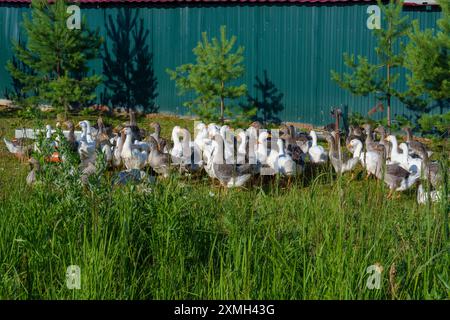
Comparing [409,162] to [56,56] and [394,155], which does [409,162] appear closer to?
[394,155]

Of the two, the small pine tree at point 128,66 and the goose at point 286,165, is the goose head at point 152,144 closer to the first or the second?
the goose at point 286,165

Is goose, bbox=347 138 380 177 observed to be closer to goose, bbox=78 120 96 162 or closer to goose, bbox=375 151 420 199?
goose, bbox=375 151 420 199

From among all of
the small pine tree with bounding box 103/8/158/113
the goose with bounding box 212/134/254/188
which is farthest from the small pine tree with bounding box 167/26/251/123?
the goose with bounding box 212/134/254/188

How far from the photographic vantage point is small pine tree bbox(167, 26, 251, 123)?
17.1 metres

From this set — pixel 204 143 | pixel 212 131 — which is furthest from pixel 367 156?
pixel 212 131

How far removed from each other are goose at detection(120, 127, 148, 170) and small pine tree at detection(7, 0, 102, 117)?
595cm

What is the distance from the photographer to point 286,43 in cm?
1822

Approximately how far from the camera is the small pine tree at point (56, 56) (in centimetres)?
1859

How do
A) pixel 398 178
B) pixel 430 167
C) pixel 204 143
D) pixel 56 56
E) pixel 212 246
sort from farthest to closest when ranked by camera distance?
pixel 56 56, pixel 204 143, pixel 398 178, pixel 430 167, pixel 212 246

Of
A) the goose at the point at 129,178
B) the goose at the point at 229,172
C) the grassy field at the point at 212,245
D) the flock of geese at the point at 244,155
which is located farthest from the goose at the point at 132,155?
the grassy field at the point at 212,245

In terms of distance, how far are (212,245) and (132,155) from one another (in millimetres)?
5834

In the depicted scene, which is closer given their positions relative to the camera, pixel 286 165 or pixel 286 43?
pixel 286 165

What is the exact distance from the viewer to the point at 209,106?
17297 millimetres
